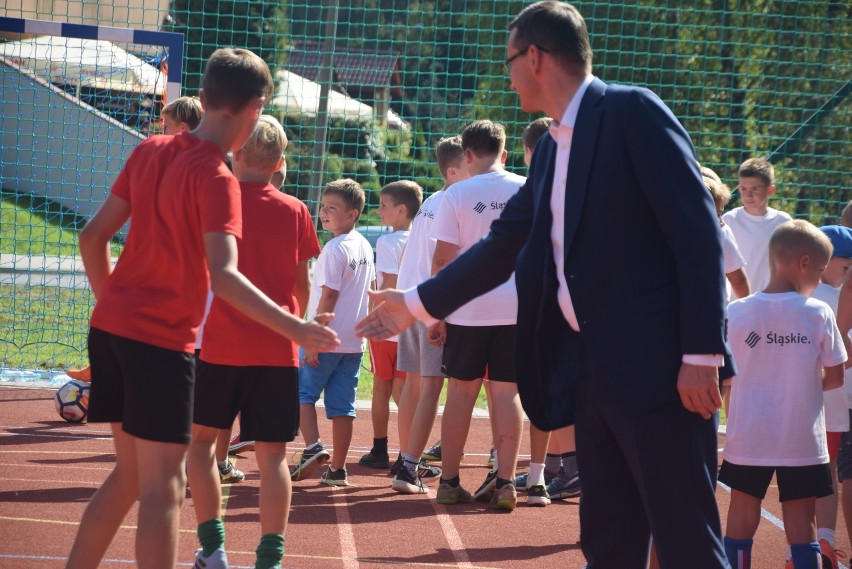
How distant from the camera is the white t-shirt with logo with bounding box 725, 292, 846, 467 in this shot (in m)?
4.12

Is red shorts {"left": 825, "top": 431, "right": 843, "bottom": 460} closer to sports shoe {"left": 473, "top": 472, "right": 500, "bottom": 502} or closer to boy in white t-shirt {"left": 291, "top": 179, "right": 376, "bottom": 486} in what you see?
sports shoe {"left": 473, "top": 472, "right": 500, "bottom": 502}

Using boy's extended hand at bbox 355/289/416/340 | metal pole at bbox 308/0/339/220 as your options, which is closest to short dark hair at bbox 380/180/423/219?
boy's extended hand at bbox 355/289/416/340

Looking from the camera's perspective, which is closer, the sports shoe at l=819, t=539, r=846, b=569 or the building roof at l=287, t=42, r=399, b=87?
the sports shoe at l=819, t=539, r=846, b=569

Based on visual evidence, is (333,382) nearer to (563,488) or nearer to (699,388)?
(563,488)

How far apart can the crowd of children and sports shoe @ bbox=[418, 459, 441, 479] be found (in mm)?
11

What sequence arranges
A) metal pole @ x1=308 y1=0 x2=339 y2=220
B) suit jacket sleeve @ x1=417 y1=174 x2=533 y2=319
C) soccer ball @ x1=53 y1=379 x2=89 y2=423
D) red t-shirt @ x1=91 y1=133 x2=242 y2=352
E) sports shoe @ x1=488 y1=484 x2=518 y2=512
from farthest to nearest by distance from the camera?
metal pole @ x1=308 y1=0 x2=339 y2=220 < soccer ball @ x1=53 y1=379 x2=89 y2=423 < sports shoe @ x1=488 y1=484 x2=518 y2=512 < suit jacket sleeve @ x1=417 y1=174 x2=533 y2=319 < red t-shirt @ x1=91 y1=133 x2=242 y2=352

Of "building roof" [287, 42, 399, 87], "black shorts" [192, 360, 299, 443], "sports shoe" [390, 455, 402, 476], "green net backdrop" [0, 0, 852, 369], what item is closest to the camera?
Answer: "black shorts" [192, 360, 299, 443]

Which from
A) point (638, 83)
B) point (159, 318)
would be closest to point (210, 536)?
point (159, 318)

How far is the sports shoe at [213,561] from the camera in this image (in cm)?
389

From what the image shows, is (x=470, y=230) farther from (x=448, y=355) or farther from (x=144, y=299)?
(x=144, y=299)

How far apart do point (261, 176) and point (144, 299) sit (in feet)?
4.33

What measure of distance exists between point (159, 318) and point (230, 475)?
3.09 metres

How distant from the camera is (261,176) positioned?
439 cm

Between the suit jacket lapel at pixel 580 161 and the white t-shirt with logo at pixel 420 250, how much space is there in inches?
129
